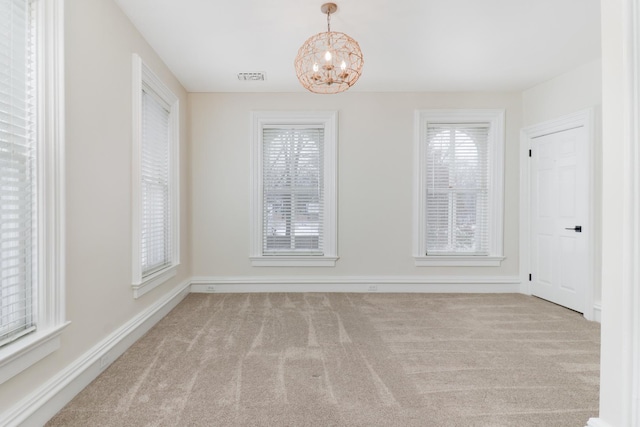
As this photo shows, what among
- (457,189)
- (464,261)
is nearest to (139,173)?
(457,189)

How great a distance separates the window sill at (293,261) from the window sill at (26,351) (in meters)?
2.68

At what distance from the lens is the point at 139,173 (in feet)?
9.43

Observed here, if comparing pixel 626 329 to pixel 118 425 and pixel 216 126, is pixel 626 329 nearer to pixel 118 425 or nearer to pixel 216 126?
pixel 118 425

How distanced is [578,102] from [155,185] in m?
4.60

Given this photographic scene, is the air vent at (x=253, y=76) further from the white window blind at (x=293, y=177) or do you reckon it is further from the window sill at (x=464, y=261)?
the window sill at (x=464, y=261)

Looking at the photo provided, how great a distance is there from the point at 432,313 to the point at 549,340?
1.06m

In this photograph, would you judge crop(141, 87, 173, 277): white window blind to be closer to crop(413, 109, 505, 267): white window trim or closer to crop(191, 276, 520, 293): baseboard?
crop(191, 276, 520, 293): baseboard

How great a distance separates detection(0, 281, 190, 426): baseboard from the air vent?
8.80ft

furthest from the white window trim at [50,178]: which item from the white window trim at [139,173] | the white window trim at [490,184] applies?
the white window trim at [490,184]

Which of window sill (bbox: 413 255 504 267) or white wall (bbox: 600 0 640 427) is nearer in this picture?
white wall (bbox: 600 0 640 427)

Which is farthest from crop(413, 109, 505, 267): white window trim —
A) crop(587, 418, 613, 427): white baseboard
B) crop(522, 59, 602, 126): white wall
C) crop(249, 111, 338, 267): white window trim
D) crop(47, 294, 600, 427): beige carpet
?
crop(587, 418, 613, 427): white baseboard

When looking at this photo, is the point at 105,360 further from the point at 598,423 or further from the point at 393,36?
the point at 393,36

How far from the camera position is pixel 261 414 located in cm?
183

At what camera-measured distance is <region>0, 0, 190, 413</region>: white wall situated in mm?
1993
